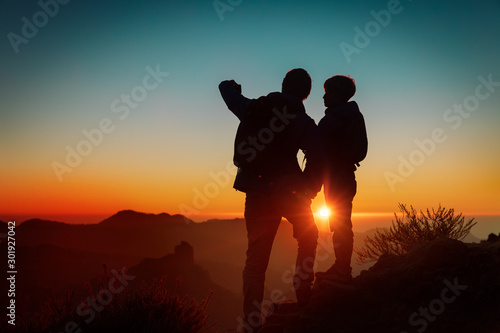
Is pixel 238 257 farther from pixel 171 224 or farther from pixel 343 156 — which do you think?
pixel 343 156

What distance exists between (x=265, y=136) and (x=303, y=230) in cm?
100

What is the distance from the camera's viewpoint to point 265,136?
122 inches

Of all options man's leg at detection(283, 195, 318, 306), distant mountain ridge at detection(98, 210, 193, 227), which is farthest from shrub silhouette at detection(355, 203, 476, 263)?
distant mountain ridge at detection(98, 210, 193, 227)

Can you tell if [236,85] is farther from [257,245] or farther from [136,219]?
[136,219]

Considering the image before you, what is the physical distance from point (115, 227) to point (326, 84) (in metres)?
141

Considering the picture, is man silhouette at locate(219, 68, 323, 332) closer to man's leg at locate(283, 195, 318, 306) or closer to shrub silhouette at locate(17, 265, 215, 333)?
man's leg at locate(283, 195, 318, 306)

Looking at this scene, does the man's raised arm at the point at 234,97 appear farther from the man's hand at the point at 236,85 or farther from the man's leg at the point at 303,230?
the man's leg at the point at 303,230

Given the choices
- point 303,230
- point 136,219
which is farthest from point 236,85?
point 136,219

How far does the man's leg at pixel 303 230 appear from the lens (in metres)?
3.11

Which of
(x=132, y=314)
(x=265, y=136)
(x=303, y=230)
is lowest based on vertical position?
(x=132, y=314)

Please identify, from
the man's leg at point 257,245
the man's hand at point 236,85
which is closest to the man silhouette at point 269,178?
the man's leg at point 257,245

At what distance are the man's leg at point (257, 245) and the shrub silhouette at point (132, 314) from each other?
0.61 m

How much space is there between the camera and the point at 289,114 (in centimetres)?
316

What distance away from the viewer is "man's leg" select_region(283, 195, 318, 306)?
10.2 ft
